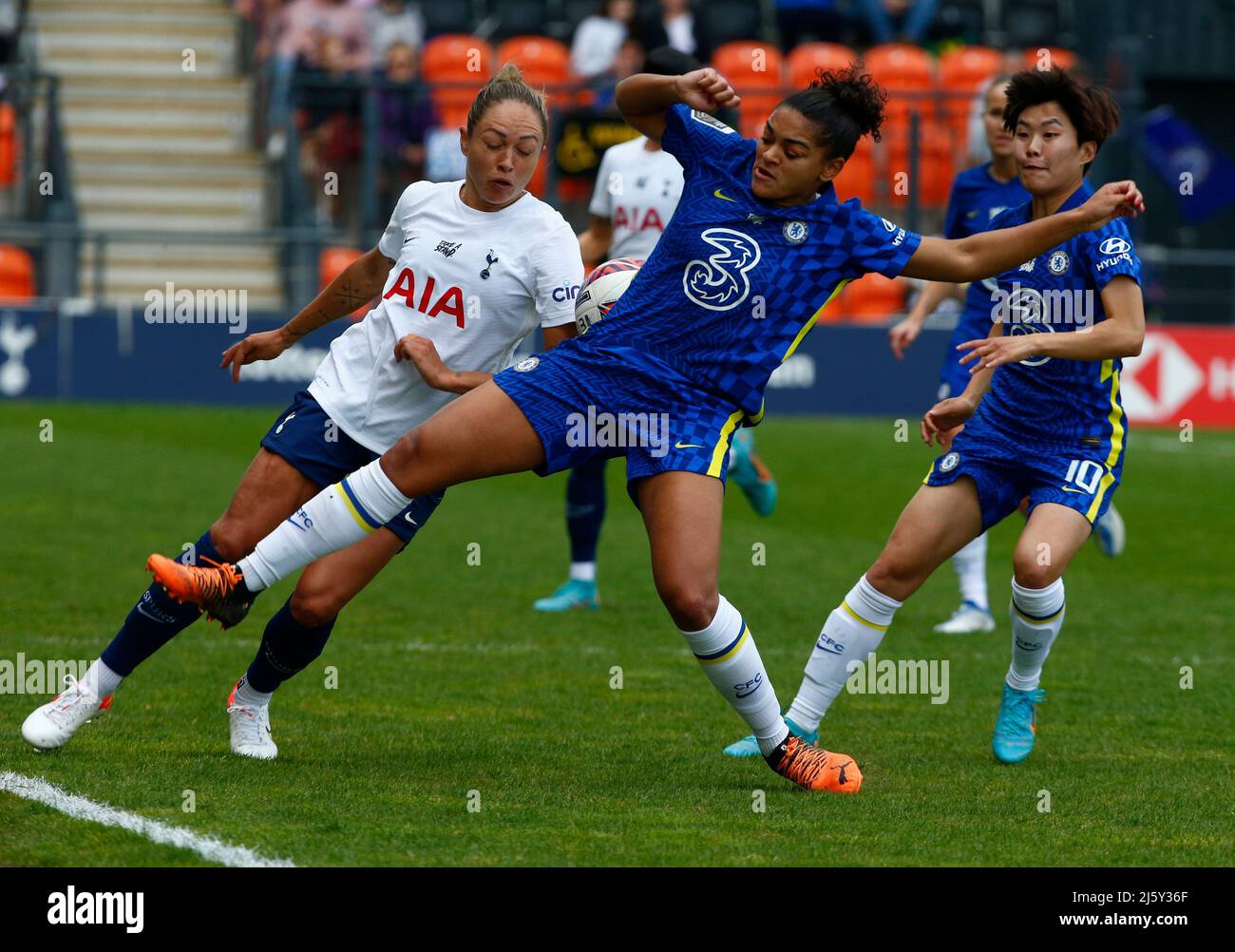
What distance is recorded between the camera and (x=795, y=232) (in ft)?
17.4

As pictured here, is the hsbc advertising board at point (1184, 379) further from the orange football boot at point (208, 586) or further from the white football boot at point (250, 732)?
the orange football boot at point (208, 586)

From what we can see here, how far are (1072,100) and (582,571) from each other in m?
4.16

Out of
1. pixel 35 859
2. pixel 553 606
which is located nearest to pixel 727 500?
pixel 553 606

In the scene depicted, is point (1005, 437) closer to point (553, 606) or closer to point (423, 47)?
point (553, 606)

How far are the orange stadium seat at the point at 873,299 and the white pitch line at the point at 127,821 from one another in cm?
1618

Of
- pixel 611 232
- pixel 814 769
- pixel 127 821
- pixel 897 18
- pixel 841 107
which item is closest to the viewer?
pixel 127 821

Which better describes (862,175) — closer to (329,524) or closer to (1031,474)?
(1031,474)

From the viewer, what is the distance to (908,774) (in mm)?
5805

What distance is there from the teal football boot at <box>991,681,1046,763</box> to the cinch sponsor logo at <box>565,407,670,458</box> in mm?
1652

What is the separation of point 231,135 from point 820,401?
8228 millimetres

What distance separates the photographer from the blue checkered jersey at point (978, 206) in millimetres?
8414

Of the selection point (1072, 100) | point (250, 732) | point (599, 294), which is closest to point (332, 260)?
point (599, 294)

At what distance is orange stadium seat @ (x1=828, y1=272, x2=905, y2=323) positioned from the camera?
20683mm

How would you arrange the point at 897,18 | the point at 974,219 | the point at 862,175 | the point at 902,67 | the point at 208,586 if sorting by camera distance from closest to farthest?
the point at 208,586, the point at 974,219, the point at 862,175, the point at 902,67, the point at 897,18
